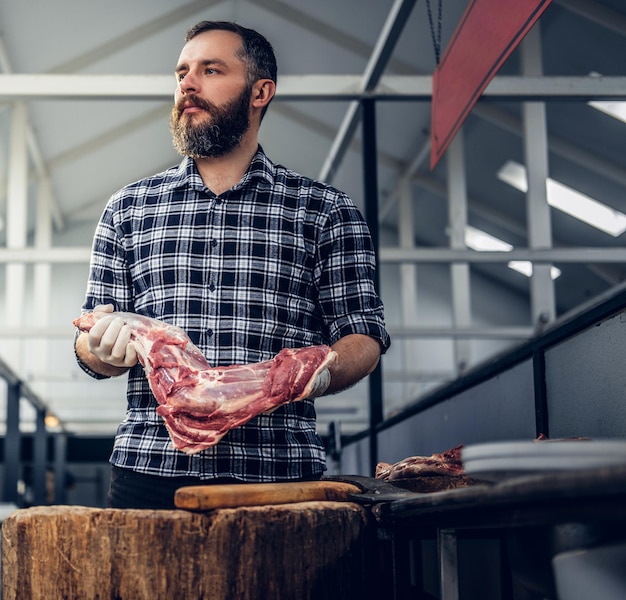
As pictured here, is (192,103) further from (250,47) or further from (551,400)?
(551,400)

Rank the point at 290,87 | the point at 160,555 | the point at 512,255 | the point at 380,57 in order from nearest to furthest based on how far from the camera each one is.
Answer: the point at 160,555 → the point at 380,57 → the point at 290,87 → the point at 512,255

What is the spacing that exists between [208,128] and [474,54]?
1107 millimetres

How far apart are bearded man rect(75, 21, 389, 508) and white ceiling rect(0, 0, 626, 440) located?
363 centimetres

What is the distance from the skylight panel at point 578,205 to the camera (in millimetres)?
11227

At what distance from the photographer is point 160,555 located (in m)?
1.45

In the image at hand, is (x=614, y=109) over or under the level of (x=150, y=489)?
over

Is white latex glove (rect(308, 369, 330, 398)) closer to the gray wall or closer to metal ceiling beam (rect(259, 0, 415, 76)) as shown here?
the gray wall

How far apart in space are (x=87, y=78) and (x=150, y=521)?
3.23 meters

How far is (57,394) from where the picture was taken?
17031 mm

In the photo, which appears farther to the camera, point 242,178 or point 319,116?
point 319,116

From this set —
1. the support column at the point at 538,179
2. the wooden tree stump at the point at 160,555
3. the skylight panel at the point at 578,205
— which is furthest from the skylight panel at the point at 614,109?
the wooden tree stump at the point at 160,555

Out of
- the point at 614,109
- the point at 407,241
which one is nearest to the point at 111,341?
the point at 614,109

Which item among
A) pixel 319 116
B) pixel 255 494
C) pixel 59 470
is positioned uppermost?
pixel 319 116

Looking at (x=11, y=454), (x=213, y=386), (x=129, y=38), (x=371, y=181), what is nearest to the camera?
(x=213, y=386)
